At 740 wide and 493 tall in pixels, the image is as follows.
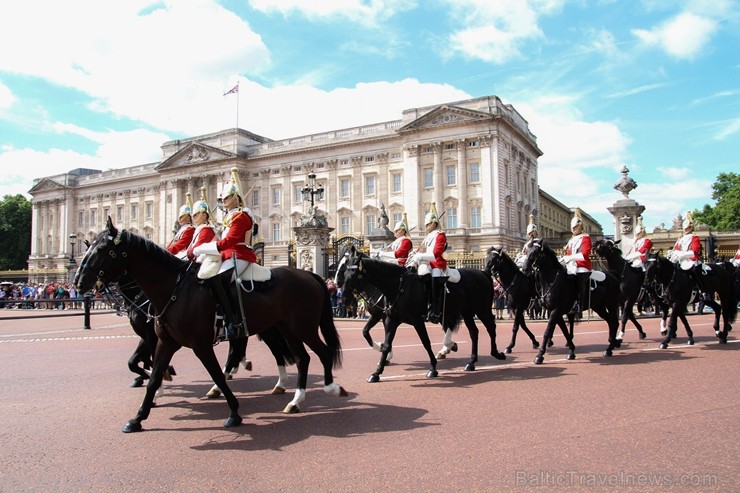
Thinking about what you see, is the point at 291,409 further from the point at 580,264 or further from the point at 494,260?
the point at 580,264

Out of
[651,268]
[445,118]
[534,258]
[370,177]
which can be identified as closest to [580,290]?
[534,258]

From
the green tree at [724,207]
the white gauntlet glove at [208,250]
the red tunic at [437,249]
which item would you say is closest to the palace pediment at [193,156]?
the green tree at [724,207]

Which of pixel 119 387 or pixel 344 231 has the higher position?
pixel 344 231

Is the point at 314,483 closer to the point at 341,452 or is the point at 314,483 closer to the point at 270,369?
the point at 341,452

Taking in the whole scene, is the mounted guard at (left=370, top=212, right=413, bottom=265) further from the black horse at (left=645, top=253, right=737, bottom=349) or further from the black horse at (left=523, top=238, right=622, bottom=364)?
the black horse at (left=645, top=253, right=737, bottom=349)

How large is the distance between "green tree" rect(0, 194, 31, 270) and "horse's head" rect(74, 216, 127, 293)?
322 feet

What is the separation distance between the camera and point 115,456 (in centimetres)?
495

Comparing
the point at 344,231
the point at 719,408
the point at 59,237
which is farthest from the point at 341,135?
A: the point at 719,408

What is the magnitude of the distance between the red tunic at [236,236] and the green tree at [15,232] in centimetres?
9841

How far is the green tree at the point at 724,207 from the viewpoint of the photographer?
62.2 m

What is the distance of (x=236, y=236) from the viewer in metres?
6.73

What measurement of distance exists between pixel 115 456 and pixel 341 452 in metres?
2.00

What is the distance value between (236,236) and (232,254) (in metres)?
0.23

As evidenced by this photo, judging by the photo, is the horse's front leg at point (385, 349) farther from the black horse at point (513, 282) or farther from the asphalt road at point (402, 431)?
the black horse at point (513, 282)
